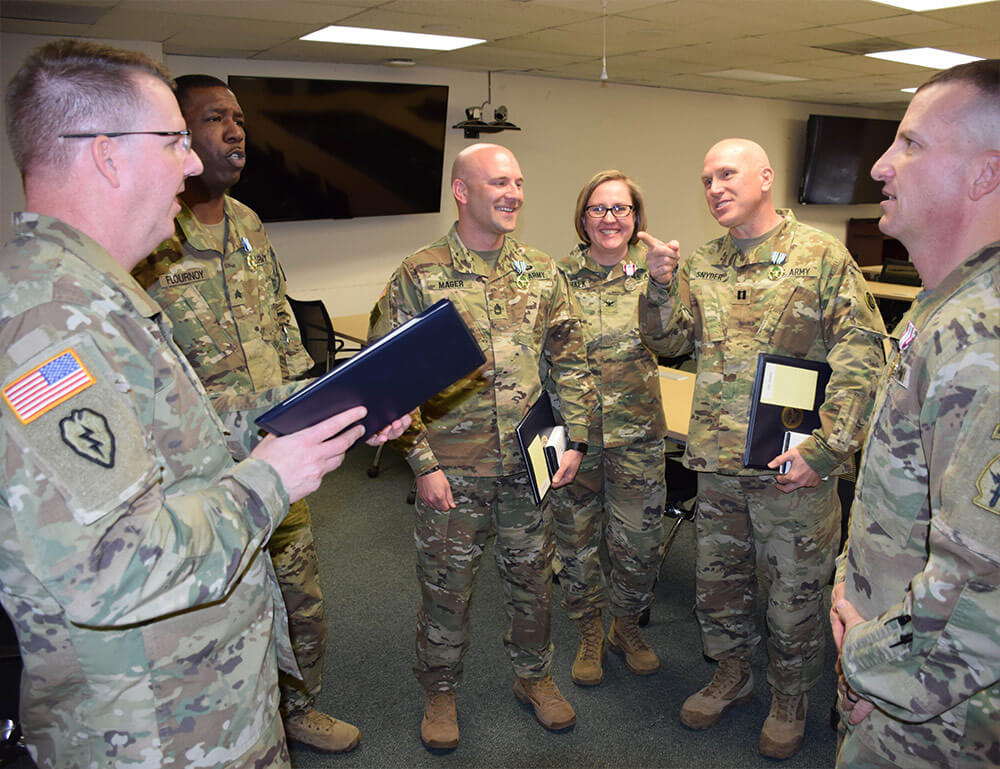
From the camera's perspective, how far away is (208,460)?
1.17 m

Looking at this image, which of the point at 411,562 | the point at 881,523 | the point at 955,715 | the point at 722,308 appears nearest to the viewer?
the point at 955,715

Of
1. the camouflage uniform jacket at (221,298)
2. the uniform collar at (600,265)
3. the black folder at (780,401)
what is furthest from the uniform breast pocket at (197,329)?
the black folder at (780,401)

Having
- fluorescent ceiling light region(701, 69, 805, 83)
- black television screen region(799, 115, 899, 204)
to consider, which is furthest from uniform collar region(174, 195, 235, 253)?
black television screen region(799, 115, 899, 204)

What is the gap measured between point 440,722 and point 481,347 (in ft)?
3.97

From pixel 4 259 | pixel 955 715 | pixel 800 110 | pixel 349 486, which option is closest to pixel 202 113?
pixel 4 259

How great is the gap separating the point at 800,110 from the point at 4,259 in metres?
10.0

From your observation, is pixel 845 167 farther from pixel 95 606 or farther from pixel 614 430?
pixel 95 606

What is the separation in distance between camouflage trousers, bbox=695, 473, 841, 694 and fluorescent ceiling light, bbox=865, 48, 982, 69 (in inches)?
186

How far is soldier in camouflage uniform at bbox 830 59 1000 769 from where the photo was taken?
0.98m

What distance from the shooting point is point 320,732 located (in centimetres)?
229

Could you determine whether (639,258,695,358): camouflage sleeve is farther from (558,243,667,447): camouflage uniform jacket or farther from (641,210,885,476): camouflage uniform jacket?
(558,243,667,447): camouflage uniform jacket

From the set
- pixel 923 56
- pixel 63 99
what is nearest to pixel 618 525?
pixel 63 99

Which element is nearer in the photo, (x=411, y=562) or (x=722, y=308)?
(x=722, y=308)

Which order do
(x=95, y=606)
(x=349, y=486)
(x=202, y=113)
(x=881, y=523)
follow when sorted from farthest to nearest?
(x=349, y=486), (x=202, y=113), (x=881, y=523), (x=95, y=606)
